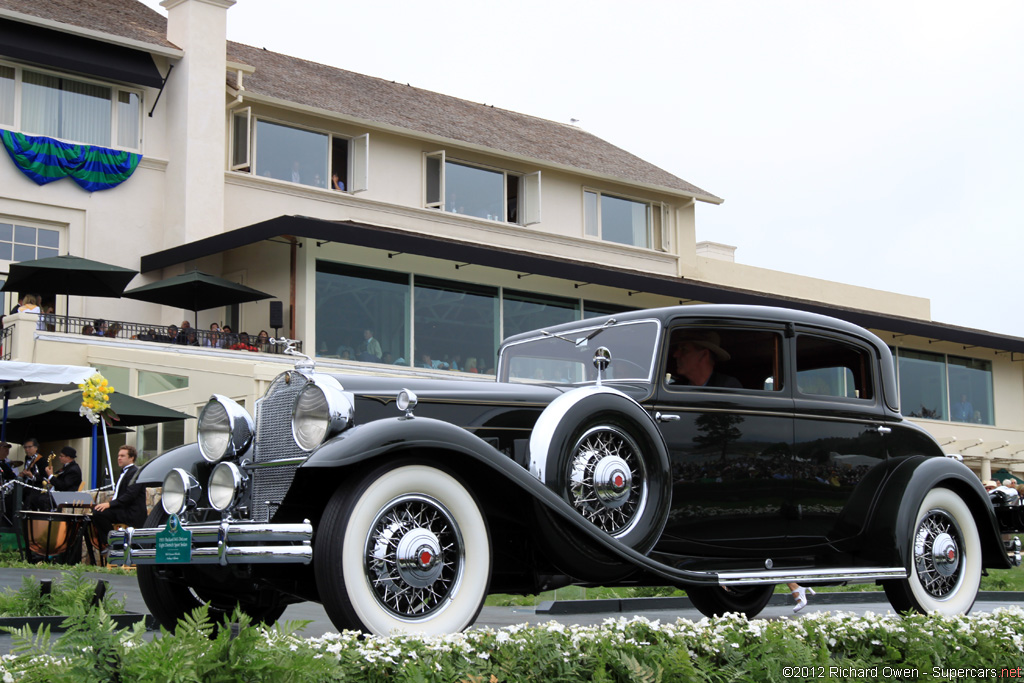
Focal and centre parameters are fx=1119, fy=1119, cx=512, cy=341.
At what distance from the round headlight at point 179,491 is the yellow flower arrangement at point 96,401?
29.3ft

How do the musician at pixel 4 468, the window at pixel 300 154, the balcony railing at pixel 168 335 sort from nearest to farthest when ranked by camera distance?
1. the musician at pixel 4 468
2. the balcony railing at pixel 168 335
3. the window at pixel 300 154

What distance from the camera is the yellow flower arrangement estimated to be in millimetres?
14266

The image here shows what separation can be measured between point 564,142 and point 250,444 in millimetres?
28122

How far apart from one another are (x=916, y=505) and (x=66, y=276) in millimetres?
15345

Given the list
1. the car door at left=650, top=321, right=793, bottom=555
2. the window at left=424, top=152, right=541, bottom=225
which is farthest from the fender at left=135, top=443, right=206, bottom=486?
the window at left=424, top=152, right=541, bottom=225

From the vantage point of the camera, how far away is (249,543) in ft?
Answer: 16.2

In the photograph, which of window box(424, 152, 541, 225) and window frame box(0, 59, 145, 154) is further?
window box(424, 152, 541, 225)

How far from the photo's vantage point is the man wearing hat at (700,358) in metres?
6.96

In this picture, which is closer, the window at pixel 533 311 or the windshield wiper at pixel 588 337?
the windshield wiper at pixel 588 337

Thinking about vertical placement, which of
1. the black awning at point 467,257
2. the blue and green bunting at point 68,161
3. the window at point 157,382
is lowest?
the window at point 157,382

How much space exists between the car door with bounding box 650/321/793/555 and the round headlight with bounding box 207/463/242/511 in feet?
7.85

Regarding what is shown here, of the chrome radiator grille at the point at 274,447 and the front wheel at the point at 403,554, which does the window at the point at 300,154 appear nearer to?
the chrome radiator grille at the point at 274,447

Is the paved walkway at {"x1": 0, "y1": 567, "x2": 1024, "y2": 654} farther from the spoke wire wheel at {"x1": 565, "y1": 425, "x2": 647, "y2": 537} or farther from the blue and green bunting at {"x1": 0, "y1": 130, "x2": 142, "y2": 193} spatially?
the blue and green bunting at {"x1": 0, "y1": 130, "x2": 142, "y2": 193}

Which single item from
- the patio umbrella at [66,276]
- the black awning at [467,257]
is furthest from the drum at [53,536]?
the black awning at [467,257]
